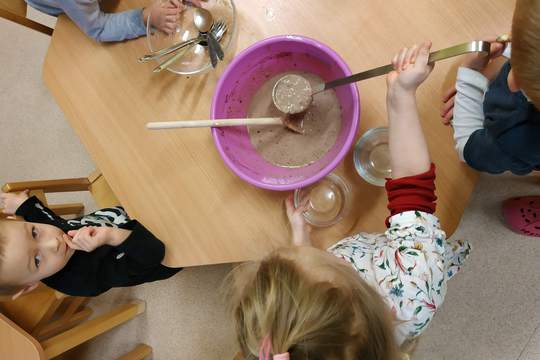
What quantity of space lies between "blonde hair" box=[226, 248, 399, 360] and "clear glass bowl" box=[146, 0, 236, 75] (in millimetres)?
378

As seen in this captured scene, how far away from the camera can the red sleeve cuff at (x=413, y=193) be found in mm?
615

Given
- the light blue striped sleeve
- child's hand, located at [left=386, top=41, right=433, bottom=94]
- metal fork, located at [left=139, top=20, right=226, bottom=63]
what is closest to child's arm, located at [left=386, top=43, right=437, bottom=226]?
child's hand, located at [left=386, top=41, right=433, bottom=94]

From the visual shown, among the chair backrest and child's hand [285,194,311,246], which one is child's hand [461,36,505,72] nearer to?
child's hand [285,194,311,246]

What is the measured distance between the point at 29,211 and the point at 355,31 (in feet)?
2.43

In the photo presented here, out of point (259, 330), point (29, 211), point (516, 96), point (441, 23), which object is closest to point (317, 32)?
point (441, 23)

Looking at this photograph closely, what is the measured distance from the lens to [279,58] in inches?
28.6

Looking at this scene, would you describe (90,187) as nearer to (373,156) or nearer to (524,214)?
(373,156)

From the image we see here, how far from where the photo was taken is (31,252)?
79 centimetres

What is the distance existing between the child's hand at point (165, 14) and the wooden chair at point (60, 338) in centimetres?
67

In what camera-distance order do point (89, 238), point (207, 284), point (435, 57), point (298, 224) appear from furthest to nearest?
point (207, 284) → point (89, 238) → point (298, 224) → point (435, 57)

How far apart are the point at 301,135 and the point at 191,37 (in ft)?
0.89

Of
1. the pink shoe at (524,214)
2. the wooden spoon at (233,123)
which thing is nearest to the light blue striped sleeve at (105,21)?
the wooden spoon at (233,123)

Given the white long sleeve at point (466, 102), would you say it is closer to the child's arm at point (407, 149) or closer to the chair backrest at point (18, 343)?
the child's arm at point (407, 149)

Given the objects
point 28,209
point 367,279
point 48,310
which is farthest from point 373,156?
point 48,310
